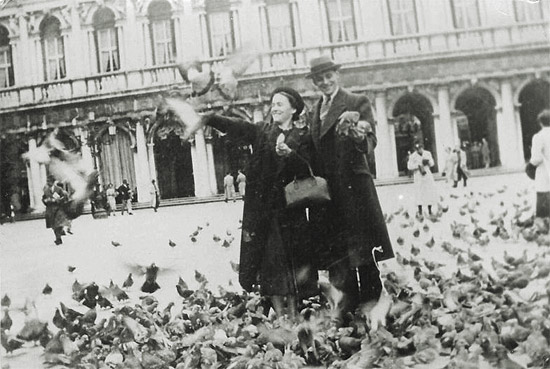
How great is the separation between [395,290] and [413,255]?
5.7 inches

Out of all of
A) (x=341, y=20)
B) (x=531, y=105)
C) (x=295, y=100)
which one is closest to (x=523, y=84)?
(x=531, y=105)

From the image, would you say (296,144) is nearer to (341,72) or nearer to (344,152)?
(344,152)

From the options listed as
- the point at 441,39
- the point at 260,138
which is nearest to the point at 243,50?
the point at 260,138

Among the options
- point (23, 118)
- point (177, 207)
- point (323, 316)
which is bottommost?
point (323, 316)

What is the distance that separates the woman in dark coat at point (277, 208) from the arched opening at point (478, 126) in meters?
0.63

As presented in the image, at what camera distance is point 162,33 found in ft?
7.14

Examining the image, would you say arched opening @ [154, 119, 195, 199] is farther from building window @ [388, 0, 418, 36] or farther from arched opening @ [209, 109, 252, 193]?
building window @ [388, 0, 418, 36]

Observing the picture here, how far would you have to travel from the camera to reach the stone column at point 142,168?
7.27 feet

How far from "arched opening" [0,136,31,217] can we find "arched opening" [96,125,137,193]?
1.00 ft

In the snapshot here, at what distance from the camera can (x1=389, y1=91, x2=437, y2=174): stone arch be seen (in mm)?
2141

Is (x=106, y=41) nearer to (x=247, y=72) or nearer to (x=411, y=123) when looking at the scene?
(x=247, y=72)

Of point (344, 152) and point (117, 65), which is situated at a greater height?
point (117, 65)

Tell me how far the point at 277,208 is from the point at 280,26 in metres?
0.69

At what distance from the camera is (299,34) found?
2182mm
